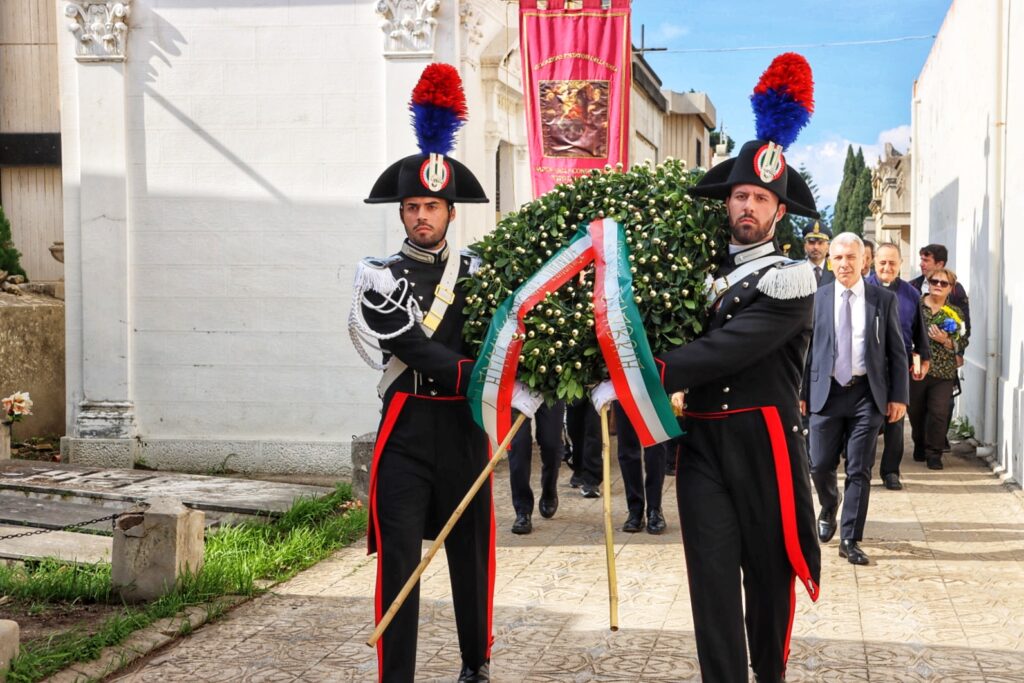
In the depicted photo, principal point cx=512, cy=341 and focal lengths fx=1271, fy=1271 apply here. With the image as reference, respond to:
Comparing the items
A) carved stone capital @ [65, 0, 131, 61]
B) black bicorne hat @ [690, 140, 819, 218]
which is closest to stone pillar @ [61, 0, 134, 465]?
carved stone capital @ [65, 0, 131, 61]

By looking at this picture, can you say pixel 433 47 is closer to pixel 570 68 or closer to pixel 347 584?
pixel 570 68

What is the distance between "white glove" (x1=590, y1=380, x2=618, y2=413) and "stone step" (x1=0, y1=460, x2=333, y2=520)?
15.1 feet

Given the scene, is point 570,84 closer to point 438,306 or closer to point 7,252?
point 7,252

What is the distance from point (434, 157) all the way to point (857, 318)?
3.89m

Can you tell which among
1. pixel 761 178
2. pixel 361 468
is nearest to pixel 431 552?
pixel 761 178

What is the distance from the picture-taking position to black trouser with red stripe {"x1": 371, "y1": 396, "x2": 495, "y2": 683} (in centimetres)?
478

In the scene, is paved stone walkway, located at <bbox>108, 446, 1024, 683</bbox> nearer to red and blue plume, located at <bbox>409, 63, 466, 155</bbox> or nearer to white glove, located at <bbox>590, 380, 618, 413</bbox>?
white glove, located at <bbox>590, 380, 618, 413</bbox>

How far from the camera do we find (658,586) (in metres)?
7.00

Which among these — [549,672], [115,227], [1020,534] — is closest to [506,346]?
[549,672]

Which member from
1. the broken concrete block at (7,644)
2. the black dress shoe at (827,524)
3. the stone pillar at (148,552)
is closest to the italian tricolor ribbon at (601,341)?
the broken concrete block at (7,644)

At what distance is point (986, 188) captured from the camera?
13.4 meters

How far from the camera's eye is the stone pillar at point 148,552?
6.50 m

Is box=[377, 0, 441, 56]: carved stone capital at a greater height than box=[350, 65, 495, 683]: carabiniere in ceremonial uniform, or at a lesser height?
greater

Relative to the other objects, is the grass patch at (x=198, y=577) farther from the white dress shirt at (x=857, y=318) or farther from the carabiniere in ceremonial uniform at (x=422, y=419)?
the white dress shirt at (x=857, y=318)
